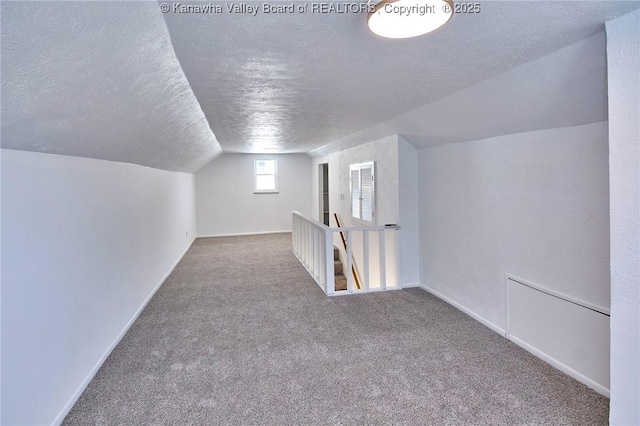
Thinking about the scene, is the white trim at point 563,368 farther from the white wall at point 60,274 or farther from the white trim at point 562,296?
the white wall at point 60,274

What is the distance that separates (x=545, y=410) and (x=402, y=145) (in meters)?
2.87

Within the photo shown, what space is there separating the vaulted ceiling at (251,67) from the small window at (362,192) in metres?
1.75

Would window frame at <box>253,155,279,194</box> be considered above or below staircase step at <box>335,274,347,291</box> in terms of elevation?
above

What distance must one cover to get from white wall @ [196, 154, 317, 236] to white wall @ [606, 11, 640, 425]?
775 cm

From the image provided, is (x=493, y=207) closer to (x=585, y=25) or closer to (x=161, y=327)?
(x=585, y=25)

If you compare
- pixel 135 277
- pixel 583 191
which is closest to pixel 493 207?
pixel 583 191

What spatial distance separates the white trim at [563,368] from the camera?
210cm

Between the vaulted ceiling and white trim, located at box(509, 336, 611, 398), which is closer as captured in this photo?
the vaulted ceiling

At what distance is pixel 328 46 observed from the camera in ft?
6.02

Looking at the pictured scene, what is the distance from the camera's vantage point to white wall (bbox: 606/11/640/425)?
1.47 metres

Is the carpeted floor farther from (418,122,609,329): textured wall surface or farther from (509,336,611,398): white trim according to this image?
(418,122,609,329): textured wall surface

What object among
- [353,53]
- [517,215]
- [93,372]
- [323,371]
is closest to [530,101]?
[517,215]

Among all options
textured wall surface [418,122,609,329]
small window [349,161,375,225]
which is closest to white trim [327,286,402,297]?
textured wall surface [418,122,609,329]

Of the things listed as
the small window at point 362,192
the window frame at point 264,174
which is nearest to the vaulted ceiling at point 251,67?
the small window at point 362,192
